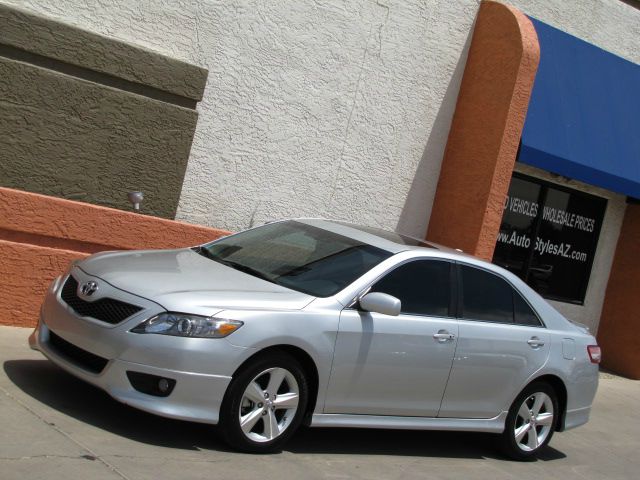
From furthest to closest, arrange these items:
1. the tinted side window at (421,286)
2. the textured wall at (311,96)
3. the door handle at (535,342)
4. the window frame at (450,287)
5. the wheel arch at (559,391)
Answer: the textured wall at (311,96)
the wheel arch at (559,391)
the door handle at (535,342)
the tinted side window at (421,286)
the window frame at (450,287)

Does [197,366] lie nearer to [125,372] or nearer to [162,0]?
[125,372]

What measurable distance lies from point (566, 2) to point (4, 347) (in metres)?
8.97

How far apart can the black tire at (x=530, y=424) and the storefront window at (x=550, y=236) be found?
5432 millimetres

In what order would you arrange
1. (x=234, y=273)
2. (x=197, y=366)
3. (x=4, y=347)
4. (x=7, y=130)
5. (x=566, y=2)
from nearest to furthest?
(x=197, y=366) < (x=234, y=273) < (x=4, y=347) < (x=7, y=130) < (x=566, y=2)

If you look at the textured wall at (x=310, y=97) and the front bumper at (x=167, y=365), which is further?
the textured wall at (x=310, y=97)

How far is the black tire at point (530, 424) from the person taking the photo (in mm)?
7731

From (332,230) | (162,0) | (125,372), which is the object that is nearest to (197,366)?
(125,372)

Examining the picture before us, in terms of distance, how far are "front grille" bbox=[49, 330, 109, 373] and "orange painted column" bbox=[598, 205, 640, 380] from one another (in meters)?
10.1

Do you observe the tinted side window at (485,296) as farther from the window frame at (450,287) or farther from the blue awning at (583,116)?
the blue awning at (583,116)

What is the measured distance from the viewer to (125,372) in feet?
19.1

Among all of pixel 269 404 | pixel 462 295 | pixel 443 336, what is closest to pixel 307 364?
pixel 269 404

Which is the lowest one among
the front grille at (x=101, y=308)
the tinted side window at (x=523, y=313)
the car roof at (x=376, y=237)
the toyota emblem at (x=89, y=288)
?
the front grille at (x=101, y=308)

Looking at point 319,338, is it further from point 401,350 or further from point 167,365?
point 167,365

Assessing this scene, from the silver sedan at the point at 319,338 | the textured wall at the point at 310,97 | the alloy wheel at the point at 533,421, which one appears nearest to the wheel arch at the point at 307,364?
the silver sedan at the point at 319,338
